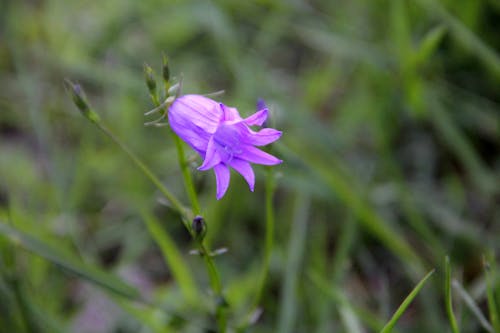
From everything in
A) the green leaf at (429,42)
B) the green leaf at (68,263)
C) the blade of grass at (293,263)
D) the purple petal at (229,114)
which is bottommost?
the blade of grass at (293,263)

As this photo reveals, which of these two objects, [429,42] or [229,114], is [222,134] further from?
[429,42]

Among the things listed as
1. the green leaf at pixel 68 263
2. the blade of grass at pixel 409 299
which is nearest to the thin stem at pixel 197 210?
the green leaf at pixel 68 263

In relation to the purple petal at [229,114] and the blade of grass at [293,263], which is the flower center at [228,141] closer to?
the purple petal at [229,114]

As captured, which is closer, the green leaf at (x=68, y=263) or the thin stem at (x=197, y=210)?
the thin stem at (x=197, y=210)

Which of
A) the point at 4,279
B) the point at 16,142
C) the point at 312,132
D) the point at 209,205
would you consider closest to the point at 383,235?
the point at 312,132

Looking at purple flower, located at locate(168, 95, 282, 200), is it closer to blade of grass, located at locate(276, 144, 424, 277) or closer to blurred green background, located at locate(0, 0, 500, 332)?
blurred green background, located at locate(0, 0, 500, 332)

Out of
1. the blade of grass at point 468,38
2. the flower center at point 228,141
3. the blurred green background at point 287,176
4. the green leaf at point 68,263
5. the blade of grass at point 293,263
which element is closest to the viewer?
the flower center at point 228,141

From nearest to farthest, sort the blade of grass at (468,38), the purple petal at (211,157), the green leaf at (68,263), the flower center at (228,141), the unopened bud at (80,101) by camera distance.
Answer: the purple petal at (211,157) < the flower center at (228,141) < the unopened bud at (80,101) < the green leaf at (68,263) < the blade of grass at (468,38)

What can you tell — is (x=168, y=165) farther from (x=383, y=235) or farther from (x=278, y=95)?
(x=383, y=235)

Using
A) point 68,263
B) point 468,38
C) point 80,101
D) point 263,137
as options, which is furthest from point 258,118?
point 468,38
